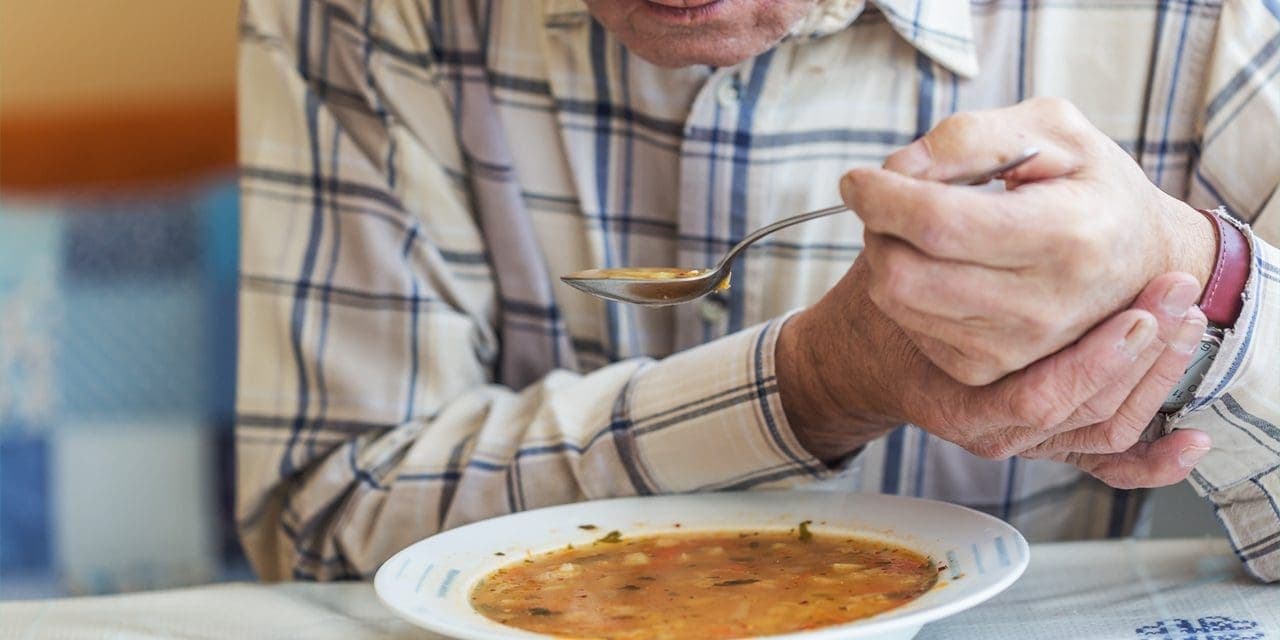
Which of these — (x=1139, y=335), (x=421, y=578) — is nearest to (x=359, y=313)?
(x=421, y=578)

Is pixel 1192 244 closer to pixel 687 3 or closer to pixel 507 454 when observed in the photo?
pixel 687 3

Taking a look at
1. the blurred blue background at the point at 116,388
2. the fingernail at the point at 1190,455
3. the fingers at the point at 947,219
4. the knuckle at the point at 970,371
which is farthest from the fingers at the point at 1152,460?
the blurred blue background at the point at 116,388

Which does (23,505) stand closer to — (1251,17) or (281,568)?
(281,568)

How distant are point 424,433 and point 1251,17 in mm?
999

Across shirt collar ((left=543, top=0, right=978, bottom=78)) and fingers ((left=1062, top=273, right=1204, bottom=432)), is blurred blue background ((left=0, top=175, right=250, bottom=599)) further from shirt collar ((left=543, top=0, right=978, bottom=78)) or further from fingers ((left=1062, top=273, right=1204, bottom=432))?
fingers ((left=1062, top=273, right=1204, bottom=432))

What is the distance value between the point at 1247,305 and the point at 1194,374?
0.23 ft

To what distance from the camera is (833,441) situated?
1.29 m

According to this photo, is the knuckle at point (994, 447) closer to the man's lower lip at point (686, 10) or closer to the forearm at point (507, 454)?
the forearm at point (507, 454)

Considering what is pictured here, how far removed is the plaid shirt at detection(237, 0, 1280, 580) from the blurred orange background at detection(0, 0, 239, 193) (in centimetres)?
50

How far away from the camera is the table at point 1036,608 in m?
1.11

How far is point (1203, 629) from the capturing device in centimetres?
109

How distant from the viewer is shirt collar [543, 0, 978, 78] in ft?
4.71

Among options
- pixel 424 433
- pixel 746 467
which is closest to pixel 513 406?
pixel 424 433

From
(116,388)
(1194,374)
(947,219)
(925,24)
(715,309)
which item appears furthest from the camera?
(116,388)
